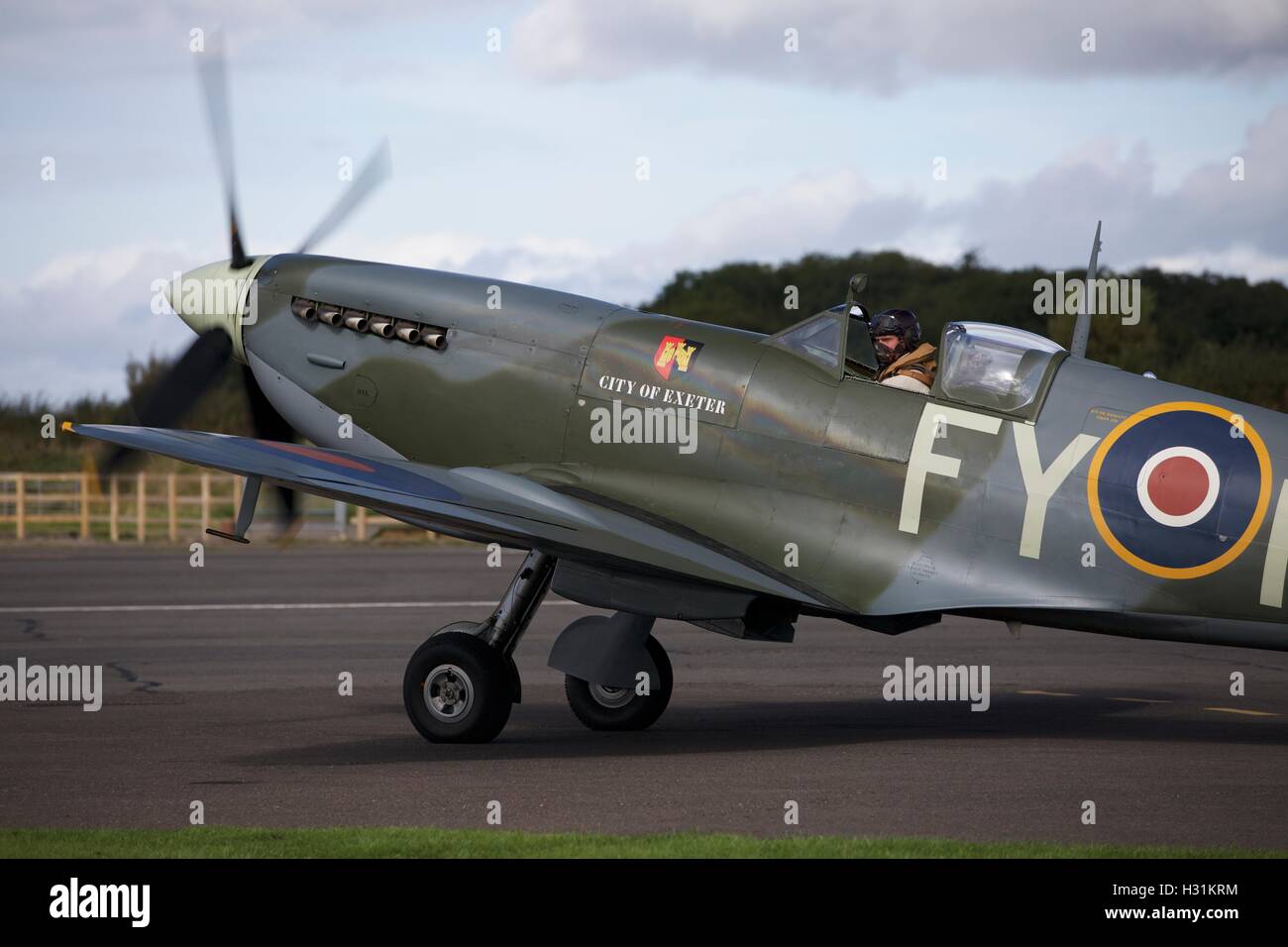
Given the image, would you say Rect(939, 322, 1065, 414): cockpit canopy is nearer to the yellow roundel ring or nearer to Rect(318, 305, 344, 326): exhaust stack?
the yellow roundel ring

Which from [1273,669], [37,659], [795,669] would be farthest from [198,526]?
[1273,669]

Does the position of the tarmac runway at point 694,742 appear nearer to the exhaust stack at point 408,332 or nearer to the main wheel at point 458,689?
the main wheel at point 458,689

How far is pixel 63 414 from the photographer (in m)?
39.5

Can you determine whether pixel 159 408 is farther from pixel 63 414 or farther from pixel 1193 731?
pixel 63 414

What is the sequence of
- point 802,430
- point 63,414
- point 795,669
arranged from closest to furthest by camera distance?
1. point 802,430
2. point 795,669
3. point 63,414

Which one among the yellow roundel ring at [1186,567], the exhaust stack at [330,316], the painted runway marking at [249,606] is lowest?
the painted runway marking at [249,606]

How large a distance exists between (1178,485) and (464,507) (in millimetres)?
4411

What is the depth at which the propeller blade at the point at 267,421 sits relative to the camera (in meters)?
11.7

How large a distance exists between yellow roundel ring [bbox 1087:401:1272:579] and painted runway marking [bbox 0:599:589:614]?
10921mm

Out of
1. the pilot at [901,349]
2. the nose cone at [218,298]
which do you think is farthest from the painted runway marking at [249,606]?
the pilot at [901,349]

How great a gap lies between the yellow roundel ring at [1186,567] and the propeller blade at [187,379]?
21.4 feet

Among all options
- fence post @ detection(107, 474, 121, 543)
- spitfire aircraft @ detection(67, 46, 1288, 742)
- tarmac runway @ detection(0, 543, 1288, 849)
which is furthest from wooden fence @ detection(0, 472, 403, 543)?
spitfire aircraft @ detection(67, 46, 1288, 742)

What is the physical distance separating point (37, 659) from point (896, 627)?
8.98 metres

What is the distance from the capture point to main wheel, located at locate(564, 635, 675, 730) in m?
11.1
